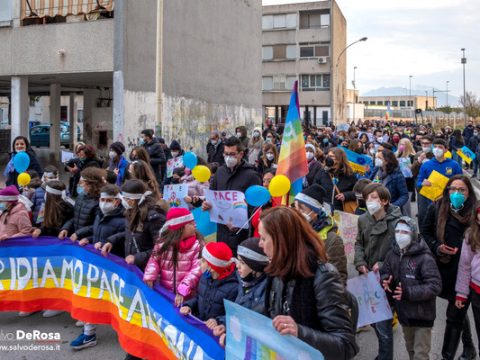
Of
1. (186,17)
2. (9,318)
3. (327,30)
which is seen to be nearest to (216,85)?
(186,17)

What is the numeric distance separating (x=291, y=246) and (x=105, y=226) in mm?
3329

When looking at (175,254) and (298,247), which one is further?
(175,254)

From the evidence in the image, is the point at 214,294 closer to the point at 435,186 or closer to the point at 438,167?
the point at 435,186

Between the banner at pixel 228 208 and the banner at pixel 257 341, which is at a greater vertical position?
the banner at pixel 228 208

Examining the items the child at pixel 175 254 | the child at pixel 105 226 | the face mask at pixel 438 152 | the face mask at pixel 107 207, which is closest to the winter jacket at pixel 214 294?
the child at pixel 175 254

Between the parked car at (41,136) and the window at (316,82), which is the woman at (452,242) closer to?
the parked car at (41,136)

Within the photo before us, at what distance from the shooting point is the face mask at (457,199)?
16.7 feet

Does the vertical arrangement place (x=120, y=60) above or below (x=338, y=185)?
above

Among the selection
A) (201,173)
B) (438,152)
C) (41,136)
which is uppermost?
(41,136)

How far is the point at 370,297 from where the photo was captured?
450 centimetres

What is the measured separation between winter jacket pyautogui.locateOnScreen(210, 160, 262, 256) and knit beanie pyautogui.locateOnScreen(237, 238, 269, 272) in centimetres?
261

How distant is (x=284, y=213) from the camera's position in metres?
3.00

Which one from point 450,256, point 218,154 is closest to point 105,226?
point 450,256

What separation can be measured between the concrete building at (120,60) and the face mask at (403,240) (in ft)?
39.9
